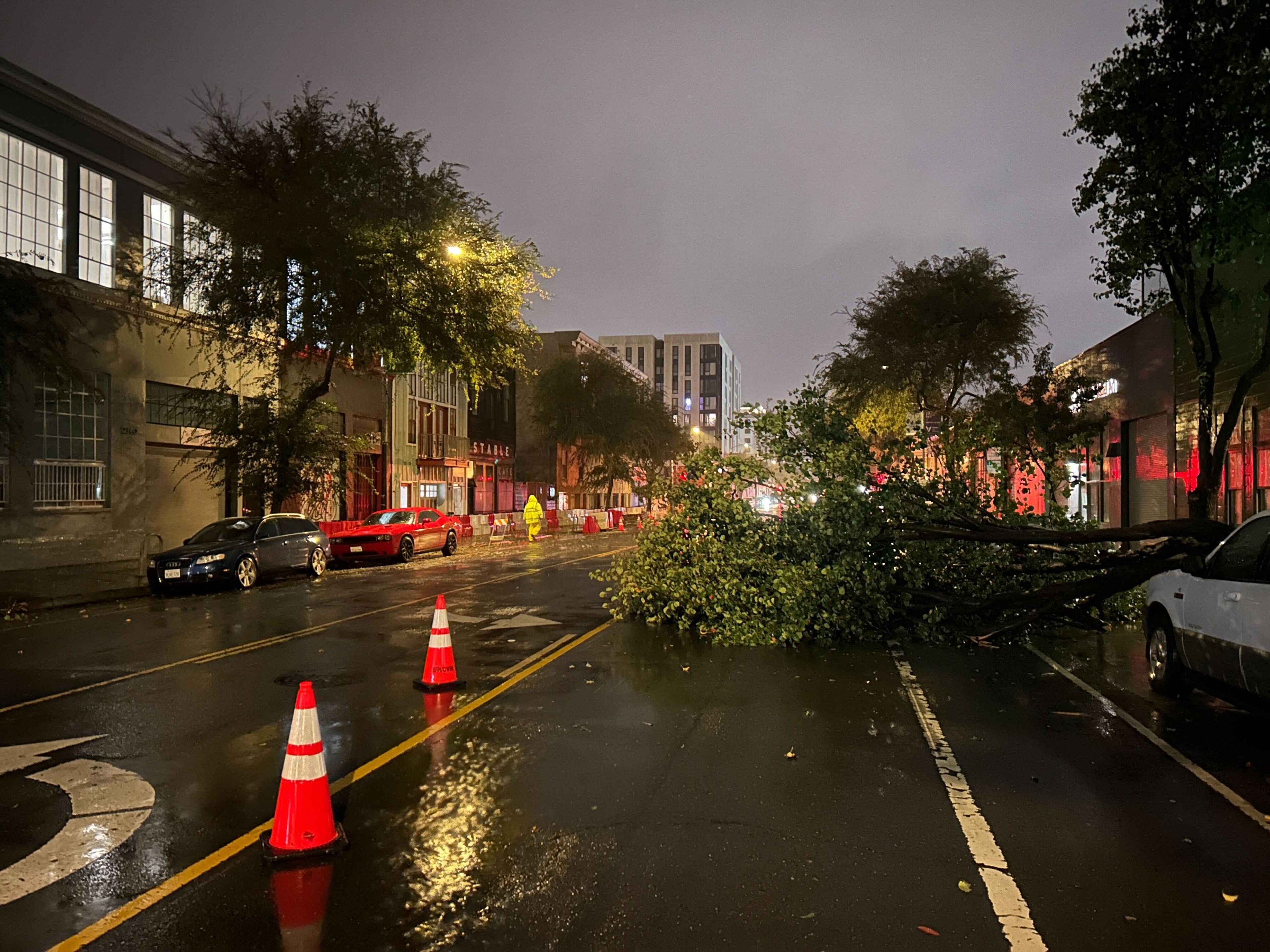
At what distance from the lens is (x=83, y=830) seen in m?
5.07

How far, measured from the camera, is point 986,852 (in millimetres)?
4809

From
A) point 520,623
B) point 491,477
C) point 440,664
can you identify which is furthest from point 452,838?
point 491,477

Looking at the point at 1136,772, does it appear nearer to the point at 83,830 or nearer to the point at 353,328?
the point at 83,830

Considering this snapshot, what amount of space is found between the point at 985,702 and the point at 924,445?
171 inches

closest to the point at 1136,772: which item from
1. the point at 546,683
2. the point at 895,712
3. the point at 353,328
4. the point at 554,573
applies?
the point at 895,712

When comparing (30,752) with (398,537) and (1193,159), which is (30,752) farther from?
(398,537)

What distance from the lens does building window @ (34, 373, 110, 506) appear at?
2172 centimetres

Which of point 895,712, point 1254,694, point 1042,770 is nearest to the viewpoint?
point 1042,770

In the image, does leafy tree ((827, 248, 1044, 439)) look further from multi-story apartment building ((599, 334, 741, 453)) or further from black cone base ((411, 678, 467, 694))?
multi-story apartment building ((599, 334, 741, 453))

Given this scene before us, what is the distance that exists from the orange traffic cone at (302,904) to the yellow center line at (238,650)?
488 centimetres

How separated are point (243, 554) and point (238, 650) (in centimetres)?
803

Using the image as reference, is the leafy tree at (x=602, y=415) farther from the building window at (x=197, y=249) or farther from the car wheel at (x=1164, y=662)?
the car wheel at (x=1164, y=662)

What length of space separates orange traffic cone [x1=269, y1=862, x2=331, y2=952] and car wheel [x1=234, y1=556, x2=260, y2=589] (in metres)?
14.7

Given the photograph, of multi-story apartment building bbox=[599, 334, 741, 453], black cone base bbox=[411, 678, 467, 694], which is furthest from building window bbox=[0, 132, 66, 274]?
multi-story apartment building bbox=[599, 334, 741, 453]
